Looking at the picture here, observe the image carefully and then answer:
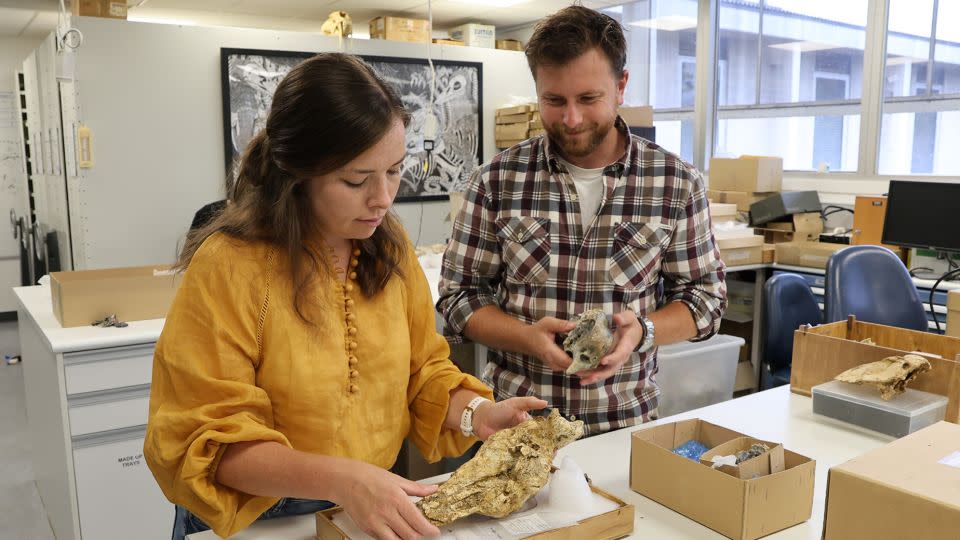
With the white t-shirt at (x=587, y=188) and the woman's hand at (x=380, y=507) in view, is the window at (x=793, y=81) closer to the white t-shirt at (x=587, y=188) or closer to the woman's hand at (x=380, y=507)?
the white t-shirt at (x=587, y=188)

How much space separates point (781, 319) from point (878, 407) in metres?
1.52

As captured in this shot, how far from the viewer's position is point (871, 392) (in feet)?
5.52

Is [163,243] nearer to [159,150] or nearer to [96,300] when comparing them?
[159,150]

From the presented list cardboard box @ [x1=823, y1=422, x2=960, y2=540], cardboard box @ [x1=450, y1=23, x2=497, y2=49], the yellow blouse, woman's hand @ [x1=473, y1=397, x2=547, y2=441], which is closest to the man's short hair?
the yellow blouse

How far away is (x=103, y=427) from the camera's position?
2473 millimetres

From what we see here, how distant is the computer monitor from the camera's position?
3689mm

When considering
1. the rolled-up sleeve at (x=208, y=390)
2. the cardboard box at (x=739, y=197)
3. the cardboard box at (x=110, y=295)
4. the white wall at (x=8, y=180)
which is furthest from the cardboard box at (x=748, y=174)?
the white wall at (x=8, y=180)

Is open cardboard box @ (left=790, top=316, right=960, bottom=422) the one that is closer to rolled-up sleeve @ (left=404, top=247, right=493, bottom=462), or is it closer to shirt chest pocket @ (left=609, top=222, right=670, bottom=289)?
shirt chest pocket @ (left=609, top=222, right=670, bottom=289)

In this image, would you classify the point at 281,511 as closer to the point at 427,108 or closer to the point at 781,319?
the point at 781,319

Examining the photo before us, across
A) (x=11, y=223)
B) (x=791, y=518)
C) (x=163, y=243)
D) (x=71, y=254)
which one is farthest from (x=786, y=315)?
(x=11, y=223)

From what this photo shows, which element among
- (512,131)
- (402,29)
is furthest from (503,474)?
(402,29)

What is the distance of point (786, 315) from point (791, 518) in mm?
2052

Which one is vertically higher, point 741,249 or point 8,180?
point 8,180

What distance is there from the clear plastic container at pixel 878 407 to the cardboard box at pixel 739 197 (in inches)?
119
